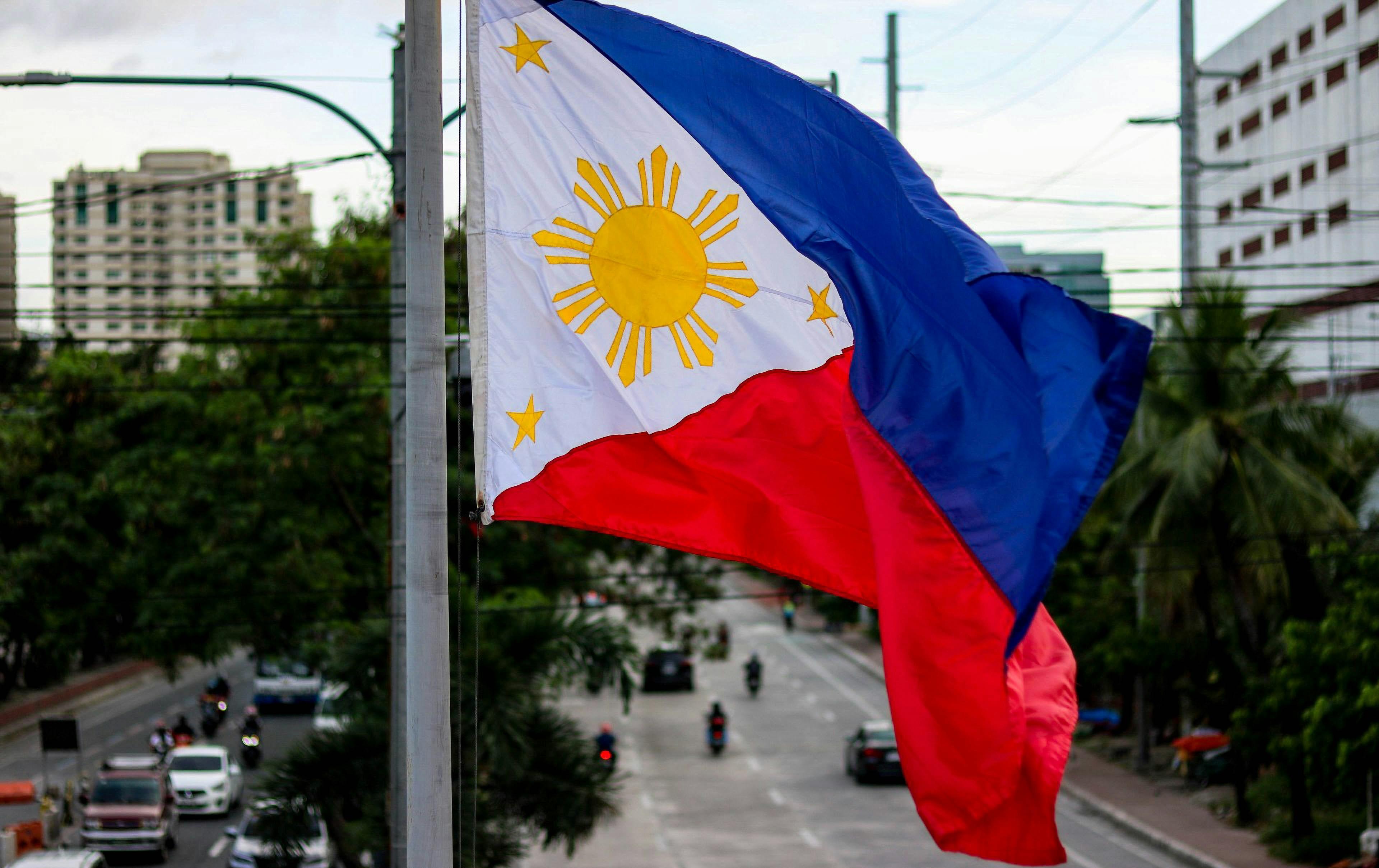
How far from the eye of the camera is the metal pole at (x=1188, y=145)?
1001 inches

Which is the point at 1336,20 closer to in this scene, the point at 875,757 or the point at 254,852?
the point at 875,757

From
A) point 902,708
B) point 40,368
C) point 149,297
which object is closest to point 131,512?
point 902,708

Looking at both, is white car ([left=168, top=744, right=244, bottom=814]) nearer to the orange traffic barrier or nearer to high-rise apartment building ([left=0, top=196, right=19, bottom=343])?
the orange traffic barrier

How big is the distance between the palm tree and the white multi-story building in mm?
15613

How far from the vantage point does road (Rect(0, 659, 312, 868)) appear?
101 ft

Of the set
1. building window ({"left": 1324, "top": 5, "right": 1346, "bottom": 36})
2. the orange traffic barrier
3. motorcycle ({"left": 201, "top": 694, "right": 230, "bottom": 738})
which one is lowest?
motorcycle ({"left": 201, "top": 694, "right": 230, "bottom": 738})

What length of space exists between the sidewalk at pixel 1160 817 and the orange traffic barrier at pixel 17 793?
46.6 ft

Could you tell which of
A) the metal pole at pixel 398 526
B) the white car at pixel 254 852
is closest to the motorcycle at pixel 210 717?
the white car at pixel 254 852

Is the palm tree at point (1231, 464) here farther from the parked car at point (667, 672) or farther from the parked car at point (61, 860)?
the parked car at point (667, 672)

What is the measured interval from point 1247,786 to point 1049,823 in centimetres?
2692

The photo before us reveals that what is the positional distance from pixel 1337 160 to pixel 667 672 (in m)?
28.2

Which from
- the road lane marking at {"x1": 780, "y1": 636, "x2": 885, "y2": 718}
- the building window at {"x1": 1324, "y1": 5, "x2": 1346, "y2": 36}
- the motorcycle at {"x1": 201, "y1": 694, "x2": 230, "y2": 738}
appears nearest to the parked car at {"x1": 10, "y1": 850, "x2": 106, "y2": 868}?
the motorcycle at {"x1": 201, "y1": 694, "x2": 230, "y2": 738}

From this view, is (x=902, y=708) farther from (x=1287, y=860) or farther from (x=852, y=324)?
(x=1287, y=860)

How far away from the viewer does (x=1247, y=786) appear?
3089 centimetres
